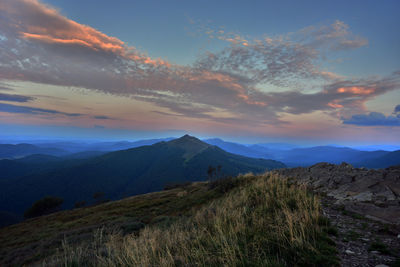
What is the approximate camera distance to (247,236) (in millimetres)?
5027

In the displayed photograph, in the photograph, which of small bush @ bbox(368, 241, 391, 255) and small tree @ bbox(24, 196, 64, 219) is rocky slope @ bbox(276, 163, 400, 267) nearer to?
small bush @ bbox(368, 241, 391, 255)

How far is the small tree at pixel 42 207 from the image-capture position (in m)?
75.9

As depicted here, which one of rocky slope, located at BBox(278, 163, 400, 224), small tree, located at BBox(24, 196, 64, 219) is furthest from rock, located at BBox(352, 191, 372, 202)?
small tree, located at BBox(24, 196, 64, 219)

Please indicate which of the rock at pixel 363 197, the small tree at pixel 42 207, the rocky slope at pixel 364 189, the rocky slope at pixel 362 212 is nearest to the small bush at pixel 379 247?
the rocky slope at pixel 362 212

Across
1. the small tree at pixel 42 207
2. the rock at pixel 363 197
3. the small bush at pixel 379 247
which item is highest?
the rock at pixel 363 197

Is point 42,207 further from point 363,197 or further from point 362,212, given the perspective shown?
point 363,197

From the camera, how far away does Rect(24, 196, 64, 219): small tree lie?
249 ft

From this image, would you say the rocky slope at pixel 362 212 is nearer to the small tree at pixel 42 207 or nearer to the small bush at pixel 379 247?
the small bush at pixel 379 247

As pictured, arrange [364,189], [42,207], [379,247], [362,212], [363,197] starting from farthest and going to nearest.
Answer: [42,207] < [364,189] < [363,197] < [362,212] < [379,247]

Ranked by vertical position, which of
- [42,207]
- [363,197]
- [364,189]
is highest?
[364,189]

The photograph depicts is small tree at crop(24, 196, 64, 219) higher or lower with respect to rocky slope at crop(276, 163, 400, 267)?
lower

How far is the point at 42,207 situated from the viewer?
77.9 m

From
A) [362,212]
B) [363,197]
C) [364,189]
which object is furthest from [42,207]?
[364,189]

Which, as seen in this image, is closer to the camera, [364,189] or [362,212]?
[362,212]
